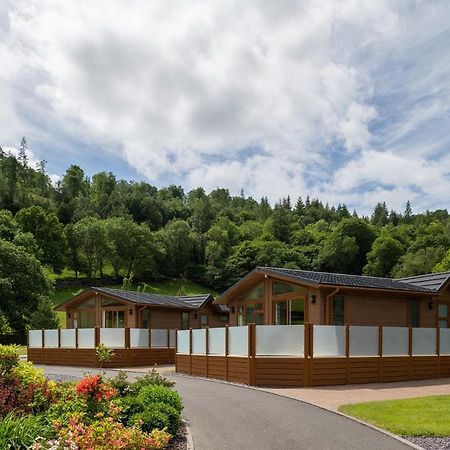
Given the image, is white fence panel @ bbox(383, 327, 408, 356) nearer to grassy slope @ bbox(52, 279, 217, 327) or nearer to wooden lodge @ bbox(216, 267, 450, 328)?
wooden lodge @ bbox(216, 267, 450, 328)

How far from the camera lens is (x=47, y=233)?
71.2m

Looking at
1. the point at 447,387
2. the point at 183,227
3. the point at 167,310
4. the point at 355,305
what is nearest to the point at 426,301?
the point at 355,305

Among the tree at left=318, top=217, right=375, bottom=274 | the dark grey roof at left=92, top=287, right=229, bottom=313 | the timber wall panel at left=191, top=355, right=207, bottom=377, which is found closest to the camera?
the timber wall panel at left=191, top=355, right=207, bottom=377

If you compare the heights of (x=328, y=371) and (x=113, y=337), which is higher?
(x=328, y=371)

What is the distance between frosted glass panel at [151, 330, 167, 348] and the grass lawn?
14621 mm

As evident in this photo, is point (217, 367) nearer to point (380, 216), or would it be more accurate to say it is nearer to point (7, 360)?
point (7, 360)

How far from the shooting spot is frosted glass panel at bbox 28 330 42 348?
2659 cm

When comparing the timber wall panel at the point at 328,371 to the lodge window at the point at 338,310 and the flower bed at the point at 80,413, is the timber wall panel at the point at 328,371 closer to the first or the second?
the lodge window at the point at 338,310

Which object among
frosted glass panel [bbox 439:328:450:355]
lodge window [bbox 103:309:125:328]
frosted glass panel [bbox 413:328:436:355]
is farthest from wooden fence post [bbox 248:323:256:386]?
lodge window [bbox 103:309:125:328]

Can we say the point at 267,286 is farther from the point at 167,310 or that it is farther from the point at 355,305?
the point at 167,310

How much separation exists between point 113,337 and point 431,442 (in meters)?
17.8

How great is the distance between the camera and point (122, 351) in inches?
930

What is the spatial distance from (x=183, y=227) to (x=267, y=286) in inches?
2942

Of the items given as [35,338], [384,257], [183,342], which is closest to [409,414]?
[183,342]
